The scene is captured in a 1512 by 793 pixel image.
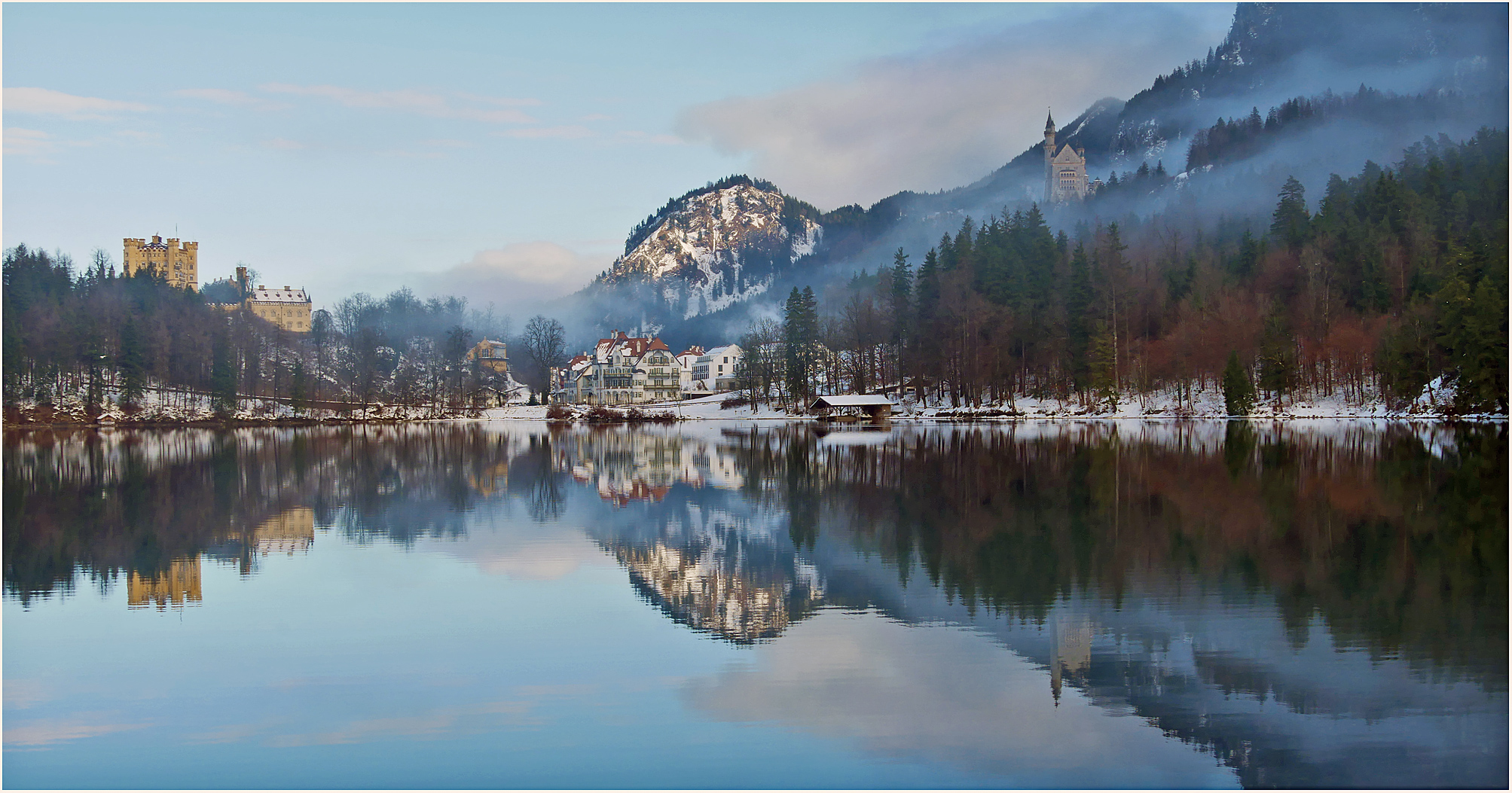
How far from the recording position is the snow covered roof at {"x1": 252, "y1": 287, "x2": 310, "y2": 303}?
15150 centimetres

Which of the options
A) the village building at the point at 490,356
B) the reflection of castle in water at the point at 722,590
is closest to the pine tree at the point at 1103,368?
the village building at the point at 490,356

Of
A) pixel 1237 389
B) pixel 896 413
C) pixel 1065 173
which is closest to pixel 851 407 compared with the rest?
pixel 896 413

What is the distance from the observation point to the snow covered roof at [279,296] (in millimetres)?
151500

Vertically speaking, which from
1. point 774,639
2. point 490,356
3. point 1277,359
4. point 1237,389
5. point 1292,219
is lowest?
point 774,639

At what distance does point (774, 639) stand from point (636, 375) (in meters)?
112

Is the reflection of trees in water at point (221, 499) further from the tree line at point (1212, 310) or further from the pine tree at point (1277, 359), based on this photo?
the pine tree at point (1277, 359)

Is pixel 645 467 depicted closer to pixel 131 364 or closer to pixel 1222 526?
pixel 1222 526

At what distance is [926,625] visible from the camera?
1073 cm

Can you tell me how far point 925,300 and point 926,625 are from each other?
256 ft

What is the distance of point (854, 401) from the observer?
7556cm

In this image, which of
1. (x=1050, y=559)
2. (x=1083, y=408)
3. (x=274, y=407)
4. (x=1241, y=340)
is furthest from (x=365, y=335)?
(x=1050, y=559)

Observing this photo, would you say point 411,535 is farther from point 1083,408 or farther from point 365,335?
point 365,335

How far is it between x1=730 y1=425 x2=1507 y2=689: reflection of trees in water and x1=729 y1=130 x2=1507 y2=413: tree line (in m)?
33.5

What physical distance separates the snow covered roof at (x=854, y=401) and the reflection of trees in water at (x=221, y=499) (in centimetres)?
3286
